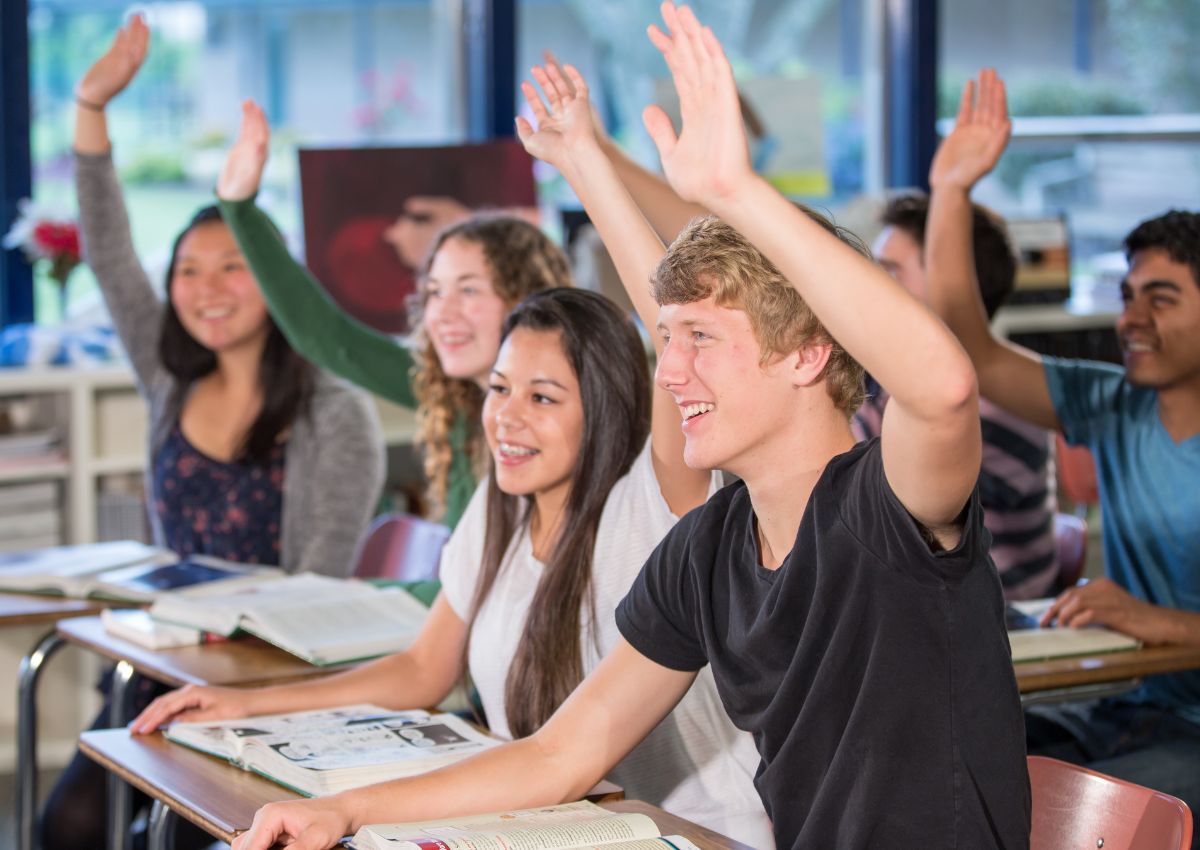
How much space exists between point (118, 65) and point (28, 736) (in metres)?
1.45

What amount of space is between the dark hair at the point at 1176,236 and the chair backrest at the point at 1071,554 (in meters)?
0.75

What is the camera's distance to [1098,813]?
5.94 ft

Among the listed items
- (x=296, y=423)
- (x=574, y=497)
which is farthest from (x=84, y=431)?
(x=574, y=497)

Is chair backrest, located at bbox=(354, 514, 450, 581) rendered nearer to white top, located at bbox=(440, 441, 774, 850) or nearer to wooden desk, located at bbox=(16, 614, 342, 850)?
wooden desk, located at bbox=(16, 614, 342, 850)

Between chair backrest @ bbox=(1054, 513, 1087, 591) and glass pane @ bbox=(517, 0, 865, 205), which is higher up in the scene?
glass pane @ bbox=(517, 0, 865, 205)

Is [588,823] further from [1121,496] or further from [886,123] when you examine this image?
[886,123]

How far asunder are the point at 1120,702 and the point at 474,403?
1339 millimetres

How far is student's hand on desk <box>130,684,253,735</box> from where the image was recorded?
221cm

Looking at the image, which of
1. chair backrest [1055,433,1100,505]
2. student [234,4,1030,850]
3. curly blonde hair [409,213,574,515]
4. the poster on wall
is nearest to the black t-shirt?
student [234,4,1030,850]

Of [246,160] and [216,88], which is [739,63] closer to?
[216,88]

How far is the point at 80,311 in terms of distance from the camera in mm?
4707

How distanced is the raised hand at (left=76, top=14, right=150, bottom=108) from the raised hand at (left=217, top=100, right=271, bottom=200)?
414 millimetres

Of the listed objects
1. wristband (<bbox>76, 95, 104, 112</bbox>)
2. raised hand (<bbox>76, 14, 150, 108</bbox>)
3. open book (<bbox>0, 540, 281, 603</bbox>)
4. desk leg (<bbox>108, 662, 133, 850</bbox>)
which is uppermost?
raised hand (<bbox>76, 14, 150, 108</bbox>)

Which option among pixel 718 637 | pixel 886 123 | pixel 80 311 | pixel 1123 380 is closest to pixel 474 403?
Result: pixel 1123 380
